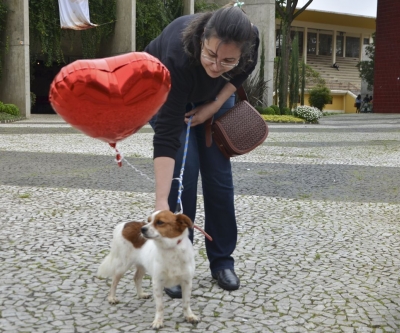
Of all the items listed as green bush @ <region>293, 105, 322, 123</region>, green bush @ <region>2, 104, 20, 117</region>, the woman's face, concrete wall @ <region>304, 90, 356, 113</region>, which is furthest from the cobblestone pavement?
concrete wall @ <region>304, 90, 356, 113</region>

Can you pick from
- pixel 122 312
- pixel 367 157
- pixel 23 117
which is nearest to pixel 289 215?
pixel 122 312

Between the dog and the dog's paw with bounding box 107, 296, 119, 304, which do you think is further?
the dog's paw with bounding box 107, 296, 119, 304

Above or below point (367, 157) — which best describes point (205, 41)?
above

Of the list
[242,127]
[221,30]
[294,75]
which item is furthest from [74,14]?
[221,30]

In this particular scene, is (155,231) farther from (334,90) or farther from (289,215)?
(334,90)

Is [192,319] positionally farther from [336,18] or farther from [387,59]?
[336,18]

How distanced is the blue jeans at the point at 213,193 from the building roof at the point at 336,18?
51.0 metres

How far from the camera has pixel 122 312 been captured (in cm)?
297

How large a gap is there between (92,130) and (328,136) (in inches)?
524

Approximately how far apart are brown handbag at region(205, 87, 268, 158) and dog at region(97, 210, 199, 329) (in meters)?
0.74

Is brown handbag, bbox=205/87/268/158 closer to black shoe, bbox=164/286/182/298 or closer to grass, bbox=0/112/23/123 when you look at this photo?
black shoe, bbox=164/286/182/298

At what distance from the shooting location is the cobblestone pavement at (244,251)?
2910 millimetres

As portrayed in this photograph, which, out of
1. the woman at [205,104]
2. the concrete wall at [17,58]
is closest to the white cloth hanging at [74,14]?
the concrete wall at [17,58]

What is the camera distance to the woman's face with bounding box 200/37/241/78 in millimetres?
2678
